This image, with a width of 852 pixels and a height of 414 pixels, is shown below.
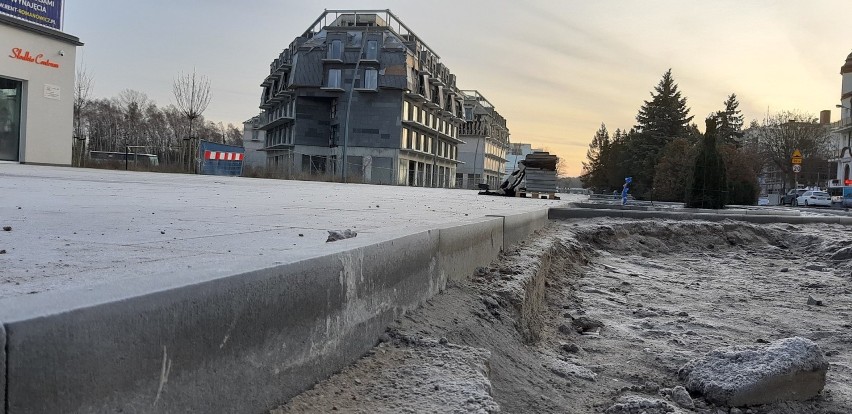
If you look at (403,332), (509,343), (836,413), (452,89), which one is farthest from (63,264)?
(452,89)

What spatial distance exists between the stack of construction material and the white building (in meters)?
19.4

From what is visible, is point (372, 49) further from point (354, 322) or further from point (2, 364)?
point (2, 364)

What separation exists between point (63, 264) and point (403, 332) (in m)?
1.47

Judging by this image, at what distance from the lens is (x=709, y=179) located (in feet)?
58.0

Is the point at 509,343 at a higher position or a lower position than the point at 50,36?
lower

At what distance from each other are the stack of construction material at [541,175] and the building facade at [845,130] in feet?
185

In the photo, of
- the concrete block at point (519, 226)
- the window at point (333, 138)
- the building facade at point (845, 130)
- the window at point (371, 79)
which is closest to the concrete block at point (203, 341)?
the concrete block at point (519, 226)

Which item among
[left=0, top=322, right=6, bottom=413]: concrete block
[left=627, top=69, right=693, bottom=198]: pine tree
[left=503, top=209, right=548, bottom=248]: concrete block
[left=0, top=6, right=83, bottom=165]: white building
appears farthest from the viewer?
[left=627, top=69, right=693, bottom=198]: pine tree

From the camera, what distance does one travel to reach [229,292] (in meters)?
1.85

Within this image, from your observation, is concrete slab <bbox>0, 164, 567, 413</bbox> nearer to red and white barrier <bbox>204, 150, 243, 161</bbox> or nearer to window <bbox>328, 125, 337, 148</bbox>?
red and white barrier <bbox>204, 150, 243, 161</bbox>

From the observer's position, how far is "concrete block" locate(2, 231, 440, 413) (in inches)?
52.5

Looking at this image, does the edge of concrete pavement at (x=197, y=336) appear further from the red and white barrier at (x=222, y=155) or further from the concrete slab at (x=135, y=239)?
the red and white barrier at (x=222, y=155)

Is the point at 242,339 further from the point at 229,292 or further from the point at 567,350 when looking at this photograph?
the point at 567,350

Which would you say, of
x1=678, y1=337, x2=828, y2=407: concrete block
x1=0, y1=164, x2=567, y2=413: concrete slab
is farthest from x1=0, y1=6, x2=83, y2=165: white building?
x1=678, y1=337, x2=828, y2=407: concrete block
